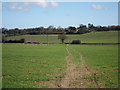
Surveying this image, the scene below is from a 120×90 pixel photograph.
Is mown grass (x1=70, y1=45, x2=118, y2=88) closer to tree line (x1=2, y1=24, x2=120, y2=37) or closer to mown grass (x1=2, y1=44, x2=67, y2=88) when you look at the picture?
mown grass (x1=2, y1=44, x2=67, y2=88)

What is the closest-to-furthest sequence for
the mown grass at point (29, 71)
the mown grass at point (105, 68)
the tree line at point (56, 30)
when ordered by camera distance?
the mown grass at point (29, 71) < the mown grass at point (105, 68) < the tree line at point (56, 30)

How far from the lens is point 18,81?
37.5ft

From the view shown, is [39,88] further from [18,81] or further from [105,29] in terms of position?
[105,29]

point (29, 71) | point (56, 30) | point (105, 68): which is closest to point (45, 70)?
point (29, 71)

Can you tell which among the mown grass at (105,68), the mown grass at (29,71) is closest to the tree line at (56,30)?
the mown grass at (105,68)

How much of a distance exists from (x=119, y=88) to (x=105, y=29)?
5936 inches

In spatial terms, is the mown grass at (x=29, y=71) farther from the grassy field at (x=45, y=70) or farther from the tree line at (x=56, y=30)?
the tree line at (x=56, y=30)

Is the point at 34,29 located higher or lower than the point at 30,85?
higher

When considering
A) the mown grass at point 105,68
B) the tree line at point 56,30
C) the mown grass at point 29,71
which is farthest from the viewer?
the tree line at point 56,30

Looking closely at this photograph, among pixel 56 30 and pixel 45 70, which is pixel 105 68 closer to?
pixel 45 70

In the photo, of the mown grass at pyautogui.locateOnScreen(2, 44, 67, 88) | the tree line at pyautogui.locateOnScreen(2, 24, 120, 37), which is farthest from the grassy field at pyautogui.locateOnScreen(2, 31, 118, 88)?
the tree line at pyautogui.locateOnScreen(2, 24, 120, 37)

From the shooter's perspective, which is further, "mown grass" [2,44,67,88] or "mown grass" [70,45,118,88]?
"mown grass" [70,45,118,88]

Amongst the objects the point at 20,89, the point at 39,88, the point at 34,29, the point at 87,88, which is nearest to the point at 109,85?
the point at 87,88

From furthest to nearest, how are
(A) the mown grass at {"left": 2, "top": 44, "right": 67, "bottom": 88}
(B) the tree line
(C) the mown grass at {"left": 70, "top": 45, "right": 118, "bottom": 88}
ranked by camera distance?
(B) the tree line, (C) the mown grass at {"left": 70, "top": 45, "right": 118, "bottom": 88}, (A) the mown grass at {"left": 2, "top": 44, "right": 67, "bottom": 88}
